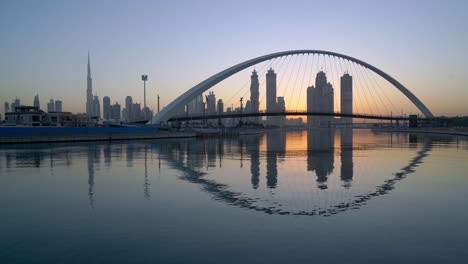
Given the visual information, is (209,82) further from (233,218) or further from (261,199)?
(233,218)

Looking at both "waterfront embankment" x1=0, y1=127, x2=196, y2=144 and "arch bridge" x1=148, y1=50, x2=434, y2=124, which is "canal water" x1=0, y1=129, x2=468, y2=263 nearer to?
"waterfront embankment" x1=0, y1=127, x2=196, y2=144

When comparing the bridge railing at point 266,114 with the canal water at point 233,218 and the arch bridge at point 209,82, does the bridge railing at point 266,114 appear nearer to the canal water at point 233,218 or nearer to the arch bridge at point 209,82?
the arch bridge at point 209,82

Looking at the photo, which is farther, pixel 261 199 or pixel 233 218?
pixel 261 199

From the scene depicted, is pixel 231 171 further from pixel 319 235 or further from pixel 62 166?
pixel 319 235

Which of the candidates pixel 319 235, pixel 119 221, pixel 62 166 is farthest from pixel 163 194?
pixel 62 166

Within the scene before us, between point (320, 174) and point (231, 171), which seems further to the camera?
point (231, 171)

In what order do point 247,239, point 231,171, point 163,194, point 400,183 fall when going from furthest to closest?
point 231,171
point 400,183
point 163,194
point 247,239

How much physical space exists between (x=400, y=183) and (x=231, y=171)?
27.3 feet

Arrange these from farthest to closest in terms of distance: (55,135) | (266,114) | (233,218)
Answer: (266,114)
(55,135)
(233,218)

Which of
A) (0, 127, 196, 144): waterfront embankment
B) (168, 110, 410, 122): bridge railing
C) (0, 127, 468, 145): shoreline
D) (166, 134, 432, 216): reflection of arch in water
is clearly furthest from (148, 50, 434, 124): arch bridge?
(166, 134, 432, 216): reflection of arch in water

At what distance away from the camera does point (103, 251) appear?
25.5ft

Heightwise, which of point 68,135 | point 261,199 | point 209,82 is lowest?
point 261,199

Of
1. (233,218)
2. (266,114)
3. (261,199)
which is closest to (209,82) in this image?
(266,114)

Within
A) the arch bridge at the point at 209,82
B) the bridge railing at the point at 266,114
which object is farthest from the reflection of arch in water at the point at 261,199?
the bridge railing at the point at 266,114
